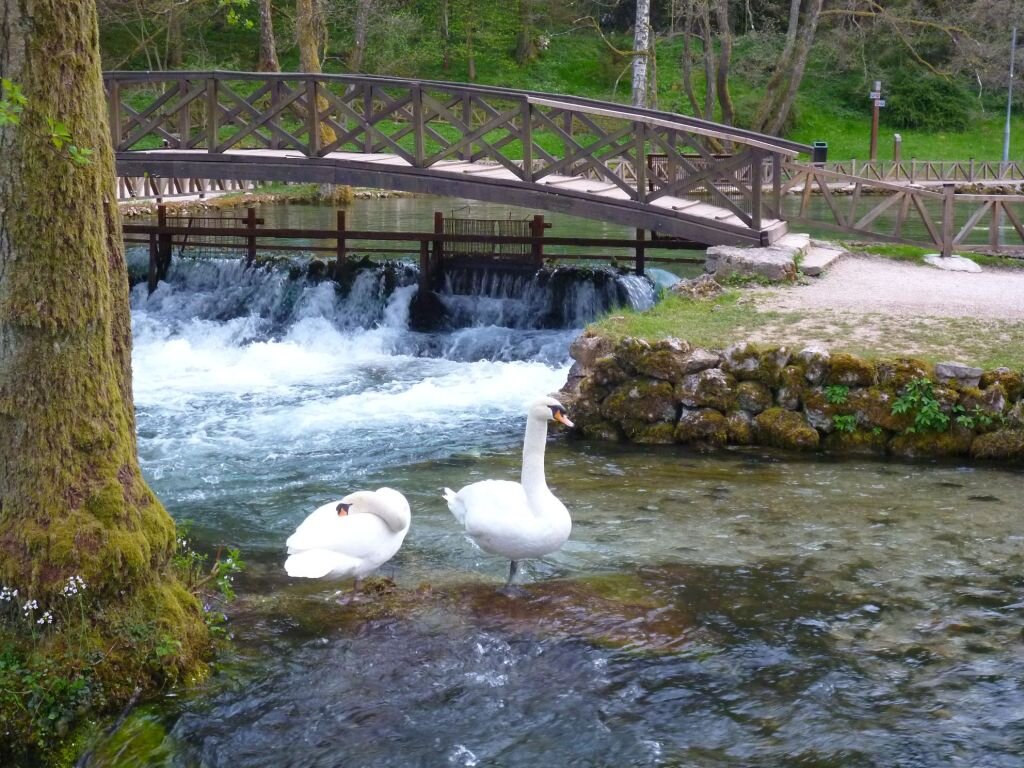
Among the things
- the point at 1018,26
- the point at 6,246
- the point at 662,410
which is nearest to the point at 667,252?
the point at 662,410

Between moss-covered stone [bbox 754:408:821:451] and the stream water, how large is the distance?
0.22 m

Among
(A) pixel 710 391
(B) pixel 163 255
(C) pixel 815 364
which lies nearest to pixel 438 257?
(B) pixel 163 255

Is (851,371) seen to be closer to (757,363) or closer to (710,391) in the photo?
(757,363)

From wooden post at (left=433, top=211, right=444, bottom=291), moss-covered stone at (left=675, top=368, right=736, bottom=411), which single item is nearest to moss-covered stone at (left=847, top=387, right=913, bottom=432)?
moss-covered stone at (left=675, top=368, right=736, bottom=411)

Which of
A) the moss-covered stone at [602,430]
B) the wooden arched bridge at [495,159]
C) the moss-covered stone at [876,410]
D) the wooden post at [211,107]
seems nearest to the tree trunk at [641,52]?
the wooden arched bridge at [495,159]

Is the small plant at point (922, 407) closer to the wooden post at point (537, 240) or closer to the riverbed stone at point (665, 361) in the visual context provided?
the riverbed stone at point (665, 361)

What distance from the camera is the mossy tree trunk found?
215 inches

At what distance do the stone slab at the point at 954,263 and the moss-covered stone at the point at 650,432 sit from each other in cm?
669

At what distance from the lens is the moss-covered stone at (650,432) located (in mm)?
10789

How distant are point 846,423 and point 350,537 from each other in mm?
5342

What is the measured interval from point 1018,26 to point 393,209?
87.6 ft

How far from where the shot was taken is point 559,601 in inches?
274

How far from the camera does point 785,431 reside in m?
10.5

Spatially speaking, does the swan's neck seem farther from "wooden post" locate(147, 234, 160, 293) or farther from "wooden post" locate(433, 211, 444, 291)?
"wooden post" locate(147, 234, 160, 293)
